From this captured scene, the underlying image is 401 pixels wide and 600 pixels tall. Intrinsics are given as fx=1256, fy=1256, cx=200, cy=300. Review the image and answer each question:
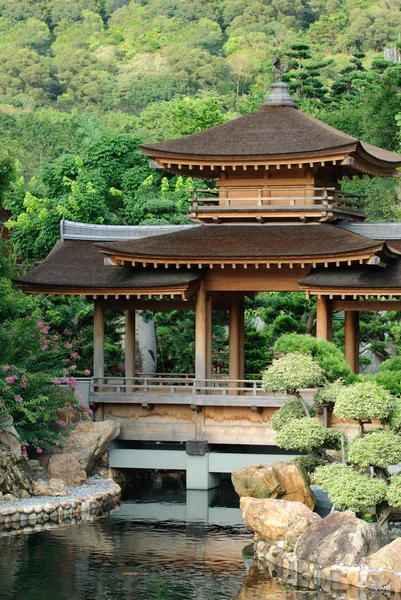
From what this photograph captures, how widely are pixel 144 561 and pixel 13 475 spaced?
4031mm

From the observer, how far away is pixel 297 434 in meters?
19.7

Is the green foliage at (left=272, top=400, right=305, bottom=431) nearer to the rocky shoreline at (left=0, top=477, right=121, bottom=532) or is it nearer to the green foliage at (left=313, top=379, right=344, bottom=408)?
the green foliage at (left=313, top=379, right=344, bottom=408)

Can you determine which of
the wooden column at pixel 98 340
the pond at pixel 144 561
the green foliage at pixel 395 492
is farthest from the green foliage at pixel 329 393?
the wooden column at pixel 98 340

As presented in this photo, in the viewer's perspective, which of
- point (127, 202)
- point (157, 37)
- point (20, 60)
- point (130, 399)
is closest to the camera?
point (130, 399)

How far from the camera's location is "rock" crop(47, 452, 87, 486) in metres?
23.5

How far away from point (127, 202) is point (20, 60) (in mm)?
71029

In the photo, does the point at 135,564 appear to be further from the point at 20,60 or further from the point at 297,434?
the point at 20,60

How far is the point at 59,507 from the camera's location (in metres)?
21.7

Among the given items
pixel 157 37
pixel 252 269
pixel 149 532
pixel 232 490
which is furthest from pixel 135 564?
pixel 157 37

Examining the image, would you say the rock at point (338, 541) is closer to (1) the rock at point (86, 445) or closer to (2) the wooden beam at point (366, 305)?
(1) the rock at point (86, 445)

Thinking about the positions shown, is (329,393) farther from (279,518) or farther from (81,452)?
(81,452)

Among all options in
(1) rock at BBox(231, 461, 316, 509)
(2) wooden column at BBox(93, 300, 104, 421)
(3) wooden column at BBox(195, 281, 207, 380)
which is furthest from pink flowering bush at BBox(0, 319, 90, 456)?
(1) rock at BBox(231, 461, 316, 509)

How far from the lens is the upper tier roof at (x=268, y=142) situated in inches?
1022

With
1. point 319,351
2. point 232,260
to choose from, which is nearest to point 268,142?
point 232,260
